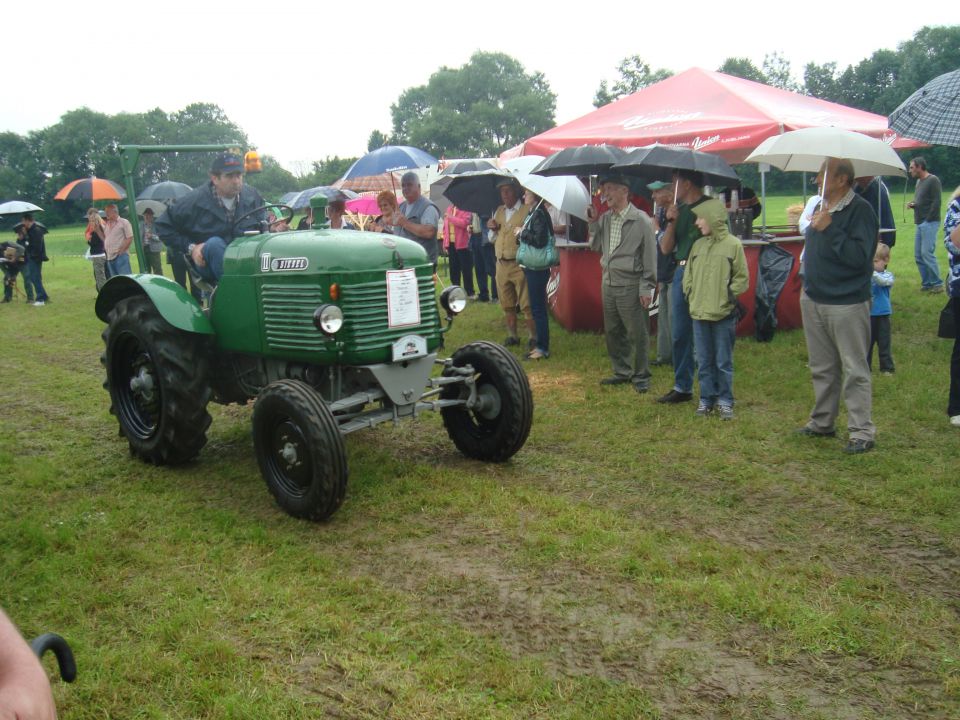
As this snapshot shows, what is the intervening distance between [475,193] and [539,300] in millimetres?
2152

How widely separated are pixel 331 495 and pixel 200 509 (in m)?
1.01

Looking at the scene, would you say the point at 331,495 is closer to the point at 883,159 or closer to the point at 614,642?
the point at 614,642


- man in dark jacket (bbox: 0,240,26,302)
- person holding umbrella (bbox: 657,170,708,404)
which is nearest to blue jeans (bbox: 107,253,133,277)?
man in dark jacket (bbox: 0,240,26,302)

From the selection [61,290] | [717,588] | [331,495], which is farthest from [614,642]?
[61,290]

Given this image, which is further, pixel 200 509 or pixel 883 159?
pixel 883 159

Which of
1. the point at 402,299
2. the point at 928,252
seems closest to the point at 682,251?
the point at 402,299

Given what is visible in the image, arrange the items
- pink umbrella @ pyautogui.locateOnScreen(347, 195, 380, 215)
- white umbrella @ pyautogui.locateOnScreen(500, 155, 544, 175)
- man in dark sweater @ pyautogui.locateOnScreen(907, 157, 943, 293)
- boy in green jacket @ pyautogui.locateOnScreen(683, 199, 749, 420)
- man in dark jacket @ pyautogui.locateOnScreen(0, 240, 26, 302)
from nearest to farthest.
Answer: boy in green jacket @ pyautogui.locateOnScreen(683, 199, 749, 420) → white umbrella @ pyautogui.locateOnScreen(500, 155, 544, 175) → man in dark sweater @ pyautogui.locateOnScreen(907, 157, 943, 293) → man in dark jacket @ pyautogui.locateOnScreen(0, 240, 26, 302) → pink umbrella @ pyautogui.locateOnScreen(347, 195, 380, 215)

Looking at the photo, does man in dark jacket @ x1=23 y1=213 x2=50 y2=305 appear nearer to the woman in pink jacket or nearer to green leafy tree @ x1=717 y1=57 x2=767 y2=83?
the woman in pink jacket

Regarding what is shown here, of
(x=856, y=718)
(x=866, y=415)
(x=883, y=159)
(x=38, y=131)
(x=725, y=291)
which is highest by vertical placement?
(x=38, y=131)

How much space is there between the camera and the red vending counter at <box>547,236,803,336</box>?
915 centimetres

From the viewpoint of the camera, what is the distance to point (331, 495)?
14.4 ft

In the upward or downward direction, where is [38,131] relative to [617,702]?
upward

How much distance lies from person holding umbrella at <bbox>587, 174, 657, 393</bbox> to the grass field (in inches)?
35.4

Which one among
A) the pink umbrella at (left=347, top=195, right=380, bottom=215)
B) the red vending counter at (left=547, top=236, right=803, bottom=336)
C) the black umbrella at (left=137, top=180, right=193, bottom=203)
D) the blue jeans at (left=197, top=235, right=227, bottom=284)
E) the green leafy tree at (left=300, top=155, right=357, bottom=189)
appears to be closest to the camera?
the blue jeans at (left=197, top=235, right=227, bottom=284)
